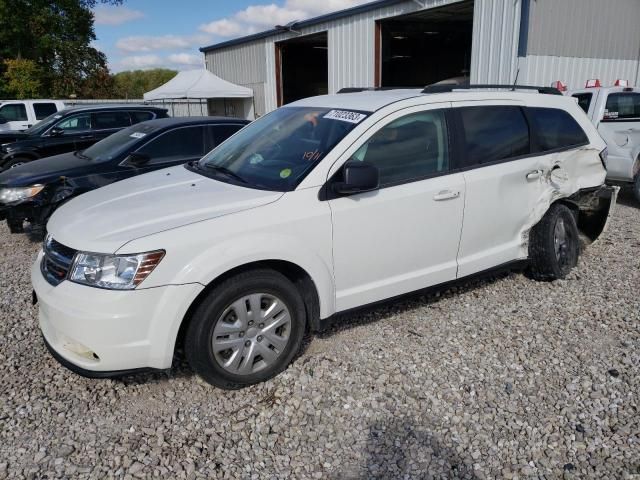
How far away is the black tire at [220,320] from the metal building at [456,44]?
305 inches

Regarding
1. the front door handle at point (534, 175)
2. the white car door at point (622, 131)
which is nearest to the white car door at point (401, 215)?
the front door handle at point (534, 175)

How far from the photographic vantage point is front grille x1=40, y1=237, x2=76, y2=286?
9.94 feet

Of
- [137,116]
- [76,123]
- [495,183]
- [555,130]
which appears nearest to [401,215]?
[495,183]

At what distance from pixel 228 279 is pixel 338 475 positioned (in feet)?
3.97

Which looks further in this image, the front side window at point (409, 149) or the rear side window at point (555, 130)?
the rear side window at point (555, 130)

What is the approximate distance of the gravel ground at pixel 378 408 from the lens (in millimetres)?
2682

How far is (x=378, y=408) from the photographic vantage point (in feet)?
10.2

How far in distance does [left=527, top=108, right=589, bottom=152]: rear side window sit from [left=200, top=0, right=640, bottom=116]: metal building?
4.94m

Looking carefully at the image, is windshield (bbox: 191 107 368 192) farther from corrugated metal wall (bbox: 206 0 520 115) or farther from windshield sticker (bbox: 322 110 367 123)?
corrugated metal wall (bbox: 206 0 520 115)

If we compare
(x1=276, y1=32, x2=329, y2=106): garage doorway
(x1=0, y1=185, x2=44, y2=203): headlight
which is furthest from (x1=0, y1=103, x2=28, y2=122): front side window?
(x1=0, y1=185, x2=44, y2=203): headlight

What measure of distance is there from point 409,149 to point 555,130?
1.78m

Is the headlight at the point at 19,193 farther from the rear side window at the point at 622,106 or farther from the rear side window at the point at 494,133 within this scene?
the rear side window at the point at 622,106

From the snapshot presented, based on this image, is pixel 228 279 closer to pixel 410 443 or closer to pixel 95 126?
pixel 410 443

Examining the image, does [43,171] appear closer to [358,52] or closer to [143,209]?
[143,209]
